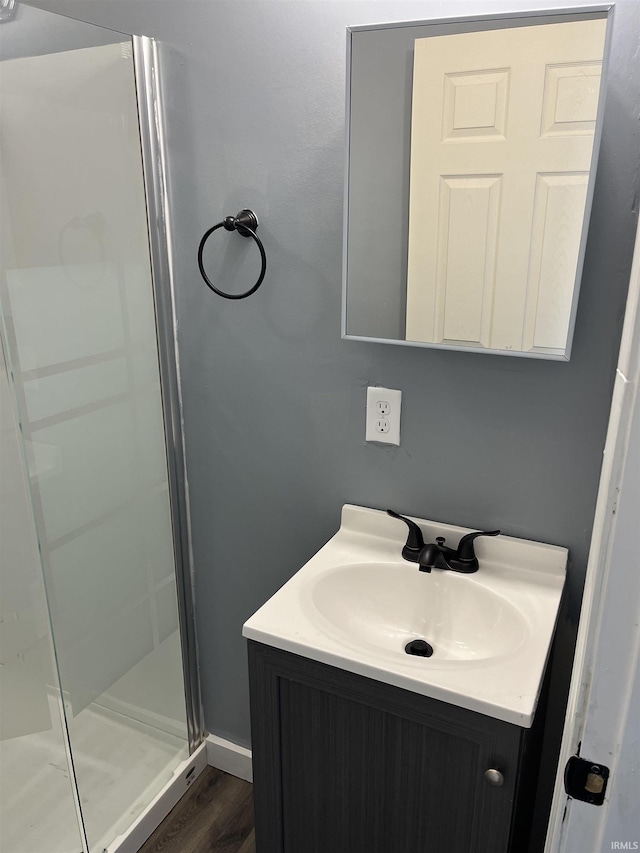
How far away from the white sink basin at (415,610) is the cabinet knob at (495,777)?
14cm

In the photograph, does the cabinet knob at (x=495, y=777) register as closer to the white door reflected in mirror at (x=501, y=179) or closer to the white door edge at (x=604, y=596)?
the white door edge at (x=604, y=596)

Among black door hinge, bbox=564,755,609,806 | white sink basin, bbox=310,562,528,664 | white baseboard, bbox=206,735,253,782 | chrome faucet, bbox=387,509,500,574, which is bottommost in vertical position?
white baseboard, bbox=206,735,253,782

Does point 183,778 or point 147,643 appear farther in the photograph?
point 183,778

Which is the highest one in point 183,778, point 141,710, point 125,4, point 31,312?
point 125,4

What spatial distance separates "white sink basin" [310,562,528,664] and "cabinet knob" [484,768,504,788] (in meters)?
0.26

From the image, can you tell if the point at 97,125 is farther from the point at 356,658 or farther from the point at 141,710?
the point at 141,710

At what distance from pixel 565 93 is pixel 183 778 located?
1.93m

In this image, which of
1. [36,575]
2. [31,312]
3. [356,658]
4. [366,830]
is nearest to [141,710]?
[36,575]

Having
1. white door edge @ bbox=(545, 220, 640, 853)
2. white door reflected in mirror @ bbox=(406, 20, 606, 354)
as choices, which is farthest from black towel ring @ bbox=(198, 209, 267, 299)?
white door edge @ bbox=(545, 220, 640, 853)

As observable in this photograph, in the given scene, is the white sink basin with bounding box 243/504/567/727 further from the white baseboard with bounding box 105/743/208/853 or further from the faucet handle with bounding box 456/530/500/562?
the white baseboard with bounding box 105/743/208/853

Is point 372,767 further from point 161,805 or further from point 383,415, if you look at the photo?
point 161,805

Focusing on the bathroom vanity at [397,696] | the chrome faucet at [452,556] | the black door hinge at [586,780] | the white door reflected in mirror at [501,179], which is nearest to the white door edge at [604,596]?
the black door hinge at [586,780]

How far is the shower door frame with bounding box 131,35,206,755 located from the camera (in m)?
1.49

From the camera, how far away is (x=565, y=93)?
1127mm
